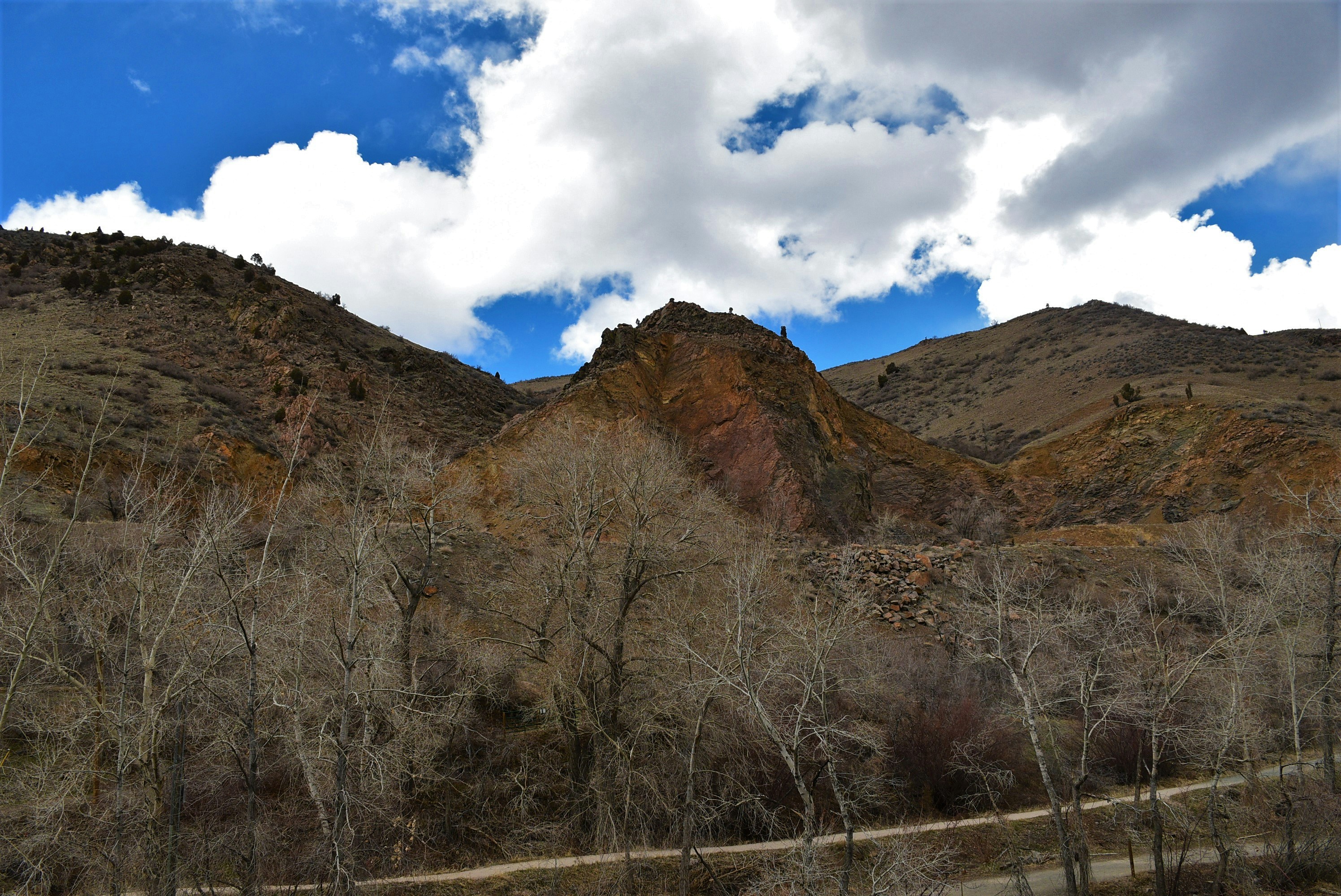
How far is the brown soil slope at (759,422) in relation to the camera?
3647 centimetres

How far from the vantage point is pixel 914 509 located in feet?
147

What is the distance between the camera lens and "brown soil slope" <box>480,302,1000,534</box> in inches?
1436

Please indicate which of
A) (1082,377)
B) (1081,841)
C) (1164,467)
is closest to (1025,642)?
(1081,841)

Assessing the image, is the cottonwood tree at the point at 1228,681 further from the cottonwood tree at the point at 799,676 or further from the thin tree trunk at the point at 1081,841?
the cottonwood tree at the point at 799,676

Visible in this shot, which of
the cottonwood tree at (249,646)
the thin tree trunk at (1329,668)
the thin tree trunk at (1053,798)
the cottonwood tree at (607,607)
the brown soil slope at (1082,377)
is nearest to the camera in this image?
the cottonwood tree at (249,646)

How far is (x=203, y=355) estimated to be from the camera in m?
46.7

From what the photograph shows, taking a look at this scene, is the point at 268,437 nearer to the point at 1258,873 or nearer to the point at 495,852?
the point at 495,852

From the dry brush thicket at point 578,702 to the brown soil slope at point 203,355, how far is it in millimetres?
10163

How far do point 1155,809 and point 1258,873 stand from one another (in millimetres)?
5971

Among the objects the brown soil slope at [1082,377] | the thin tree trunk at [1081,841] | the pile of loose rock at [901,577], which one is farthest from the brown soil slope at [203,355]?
the brown soil slope at [1082,377]

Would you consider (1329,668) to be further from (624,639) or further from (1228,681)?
(624,639)

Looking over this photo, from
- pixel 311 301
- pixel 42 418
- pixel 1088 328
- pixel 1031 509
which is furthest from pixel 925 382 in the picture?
pixel 42 418

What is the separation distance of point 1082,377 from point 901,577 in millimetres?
45657

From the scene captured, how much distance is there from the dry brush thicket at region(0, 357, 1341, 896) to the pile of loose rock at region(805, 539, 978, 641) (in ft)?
5.52
